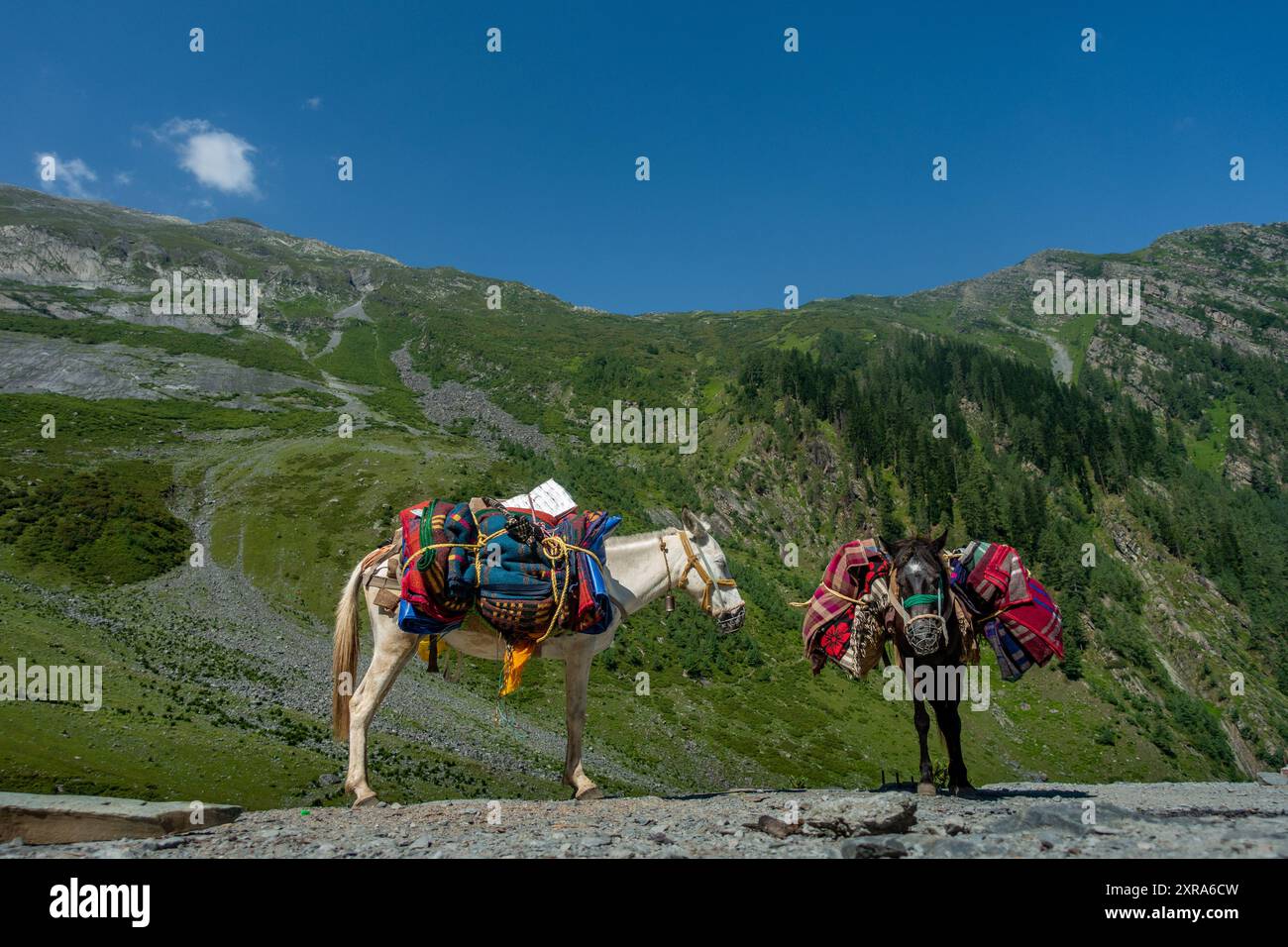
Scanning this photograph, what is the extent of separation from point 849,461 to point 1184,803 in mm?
76907

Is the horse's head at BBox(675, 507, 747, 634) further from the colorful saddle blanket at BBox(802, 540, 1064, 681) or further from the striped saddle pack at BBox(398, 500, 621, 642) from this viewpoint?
the striped saddle pack at BBox(398, 500, 621, 642)

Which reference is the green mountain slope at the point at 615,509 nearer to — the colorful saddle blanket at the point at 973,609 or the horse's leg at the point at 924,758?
the colorful saddle blanket at the point at 973,609

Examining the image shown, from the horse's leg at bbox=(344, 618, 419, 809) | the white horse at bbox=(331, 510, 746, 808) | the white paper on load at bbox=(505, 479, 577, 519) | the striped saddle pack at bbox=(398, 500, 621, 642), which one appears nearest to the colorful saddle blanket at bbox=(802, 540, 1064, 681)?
the white horse at bbox=(331, 510, 746, 808)

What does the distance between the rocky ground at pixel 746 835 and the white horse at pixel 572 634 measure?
73.8 inches

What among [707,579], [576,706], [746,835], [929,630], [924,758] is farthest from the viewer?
[707,579]

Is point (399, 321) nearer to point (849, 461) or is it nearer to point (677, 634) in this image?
point (849, 461)

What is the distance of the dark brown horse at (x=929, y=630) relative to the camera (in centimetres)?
898

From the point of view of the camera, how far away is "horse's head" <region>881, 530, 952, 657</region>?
351 inches

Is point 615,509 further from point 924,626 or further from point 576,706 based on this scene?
point 924,626

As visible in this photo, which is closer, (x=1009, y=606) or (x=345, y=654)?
(x=345, y=654)

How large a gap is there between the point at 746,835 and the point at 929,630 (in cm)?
408

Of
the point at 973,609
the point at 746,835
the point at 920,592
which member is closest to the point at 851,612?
the point at 973,609

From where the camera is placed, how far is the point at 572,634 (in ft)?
34.2
